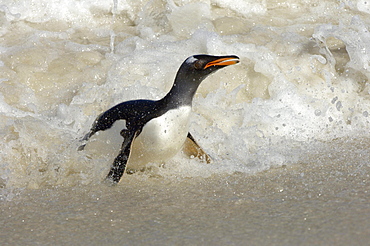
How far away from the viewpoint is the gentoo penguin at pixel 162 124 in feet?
10.4

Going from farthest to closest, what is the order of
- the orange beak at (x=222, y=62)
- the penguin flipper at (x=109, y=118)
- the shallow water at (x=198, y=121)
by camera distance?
the penguin flipper at (x=109, y=118), the orange beak at (x=222, y=62), the shallow water at (x=198, y=121)

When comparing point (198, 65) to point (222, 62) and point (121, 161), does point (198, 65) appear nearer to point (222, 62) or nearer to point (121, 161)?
point (222, 62)

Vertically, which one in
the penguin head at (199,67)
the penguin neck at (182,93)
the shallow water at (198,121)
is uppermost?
the penguin head at (199,67)

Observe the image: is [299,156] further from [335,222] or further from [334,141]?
[335,222]

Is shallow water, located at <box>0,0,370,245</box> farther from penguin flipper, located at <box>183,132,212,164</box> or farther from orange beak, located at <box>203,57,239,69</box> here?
orange beak, located at <box>203,57,239,69</box>

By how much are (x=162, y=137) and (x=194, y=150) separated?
0.40 metres

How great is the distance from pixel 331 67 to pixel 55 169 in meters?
2.95

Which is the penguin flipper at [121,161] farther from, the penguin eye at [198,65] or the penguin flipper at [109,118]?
the penguin eye at [198,65]

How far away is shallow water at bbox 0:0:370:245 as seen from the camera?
2508mm

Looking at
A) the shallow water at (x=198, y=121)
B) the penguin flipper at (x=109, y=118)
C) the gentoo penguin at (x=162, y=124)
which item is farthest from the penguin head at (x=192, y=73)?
the shallow water at (x=198, y=121)

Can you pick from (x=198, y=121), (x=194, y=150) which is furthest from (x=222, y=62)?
(x=198, y=121)

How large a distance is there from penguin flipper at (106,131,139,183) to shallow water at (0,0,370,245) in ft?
0.23

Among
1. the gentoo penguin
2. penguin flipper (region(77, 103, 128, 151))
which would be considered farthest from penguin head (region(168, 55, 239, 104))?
penguin flipper (region(77, 103, 128, 151))

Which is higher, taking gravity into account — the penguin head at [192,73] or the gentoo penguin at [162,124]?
the penguin head at [192,73]
